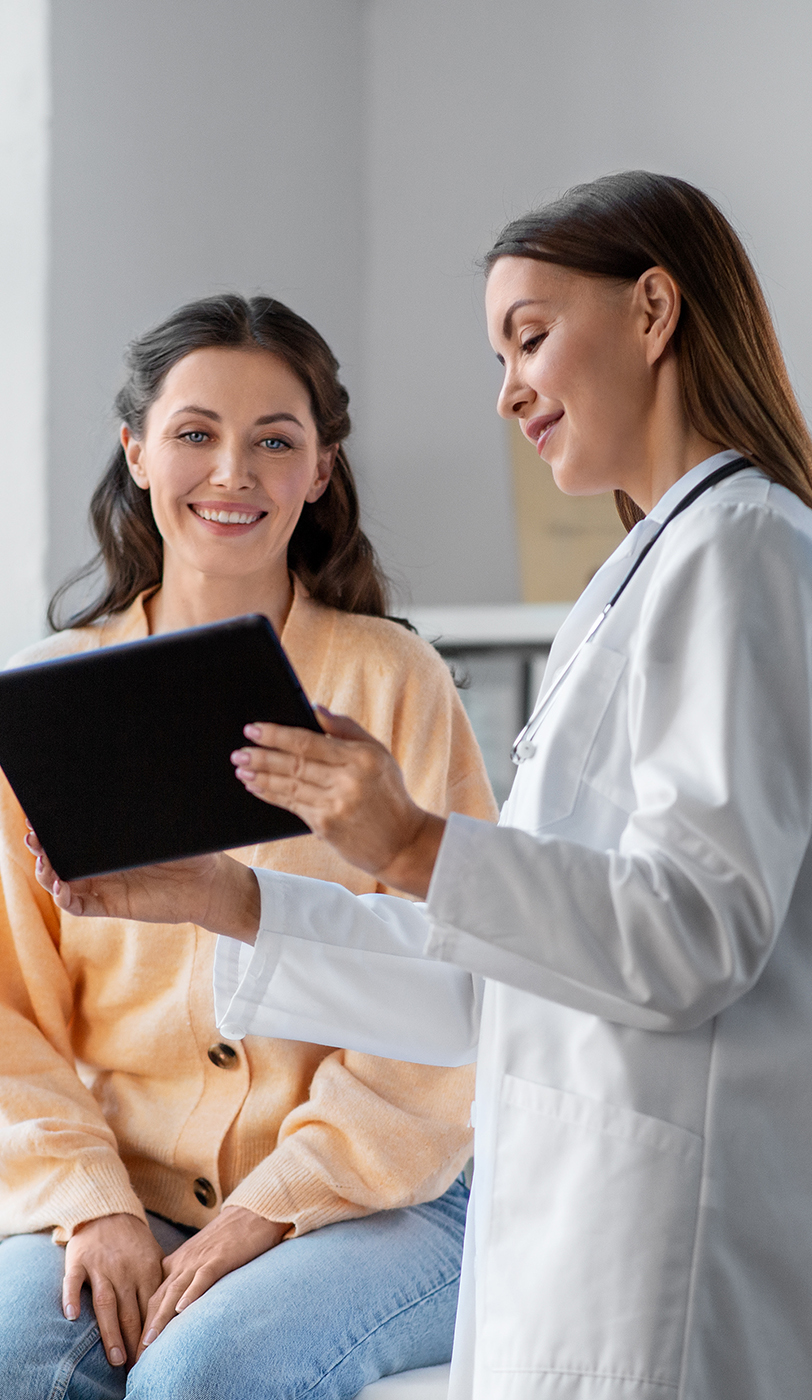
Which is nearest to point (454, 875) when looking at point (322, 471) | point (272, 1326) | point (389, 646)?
point (272, 1326)

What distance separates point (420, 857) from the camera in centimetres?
87

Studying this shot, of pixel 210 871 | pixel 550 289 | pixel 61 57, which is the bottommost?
pixel 210 871

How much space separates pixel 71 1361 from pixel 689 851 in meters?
0.81

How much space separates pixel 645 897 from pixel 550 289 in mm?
510

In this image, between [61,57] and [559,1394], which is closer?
[559,1394]

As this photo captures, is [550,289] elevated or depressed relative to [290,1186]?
elevated

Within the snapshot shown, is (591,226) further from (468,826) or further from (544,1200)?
(544,1200)

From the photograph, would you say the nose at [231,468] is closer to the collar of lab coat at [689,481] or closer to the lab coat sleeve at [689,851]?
the collar of lab coat at [689,481]

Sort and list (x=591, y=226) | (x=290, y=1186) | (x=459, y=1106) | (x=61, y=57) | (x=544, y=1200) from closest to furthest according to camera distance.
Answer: (x=544, y=1200) → (x=591, y=226) → (x=290, y=1186) → (x=459, y=1106) → (x=61, y=57)

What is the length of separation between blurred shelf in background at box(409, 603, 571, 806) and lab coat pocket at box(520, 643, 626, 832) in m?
1.89

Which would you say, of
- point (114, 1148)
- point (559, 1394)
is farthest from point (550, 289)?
point (114, 1148)

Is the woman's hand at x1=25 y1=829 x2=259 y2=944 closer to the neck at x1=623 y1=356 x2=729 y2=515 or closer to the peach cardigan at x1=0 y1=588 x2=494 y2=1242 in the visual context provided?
the peach cardigan at x1=0 y1=588 x2=494 y2=1242

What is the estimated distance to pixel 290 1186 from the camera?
135 cm

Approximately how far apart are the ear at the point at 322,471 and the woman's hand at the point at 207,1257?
82 centimetres
